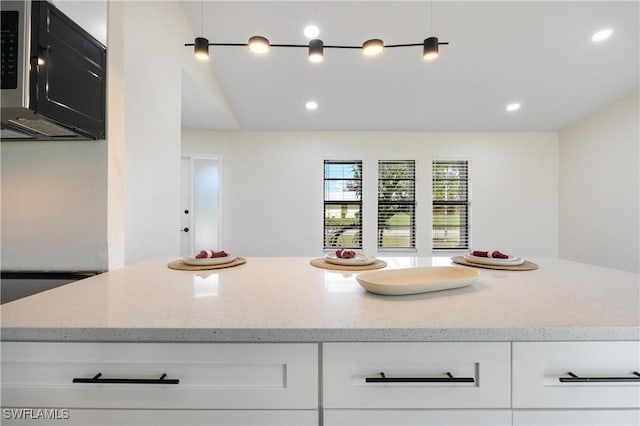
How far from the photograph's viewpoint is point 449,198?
4.63m

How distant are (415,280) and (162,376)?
0.86 metres

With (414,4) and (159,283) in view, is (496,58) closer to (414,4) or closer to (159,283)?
(414,4)

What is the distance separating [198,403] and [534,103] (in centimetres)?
488

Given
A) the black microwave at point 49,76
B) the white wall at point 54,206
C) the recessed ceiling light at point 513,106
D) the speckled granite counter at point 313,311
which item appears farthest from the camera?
the recessed ceiling light at point 513,106

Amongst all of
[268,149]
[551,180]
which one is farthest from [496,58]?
[268,149]

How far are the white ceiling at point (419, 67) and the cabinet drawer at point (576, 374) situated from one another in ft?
9.28

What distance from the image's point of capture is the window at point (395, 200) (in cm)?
462

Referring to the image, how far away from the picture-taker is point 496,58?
2879 millimetres

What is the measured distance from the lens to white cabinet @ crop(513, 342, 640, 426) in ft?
2.16

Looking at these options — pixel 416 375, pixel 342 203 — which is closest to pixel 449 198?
pixel 342 203

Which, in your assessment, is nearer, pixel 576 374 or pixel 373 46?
pixel 576 374

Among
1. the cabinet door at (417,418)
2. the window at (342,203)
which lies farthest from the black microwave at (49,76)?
the window at (342,203)

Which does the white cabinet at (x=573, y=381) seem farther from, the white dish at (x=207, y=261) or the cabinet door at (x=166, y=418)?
the white dish at (x=207, y=261)

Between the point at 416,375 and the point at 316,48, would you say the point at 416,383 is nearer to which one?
the point at 416,375
